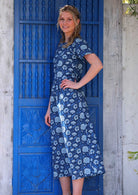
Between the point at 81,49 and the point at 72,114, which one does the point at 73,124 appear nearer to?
the point at 72,114

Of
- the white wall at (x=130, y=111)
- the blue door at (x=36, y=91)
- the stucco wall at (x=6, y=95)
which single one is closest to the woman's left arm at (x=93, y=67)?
the blue door at (x=36, y=91)

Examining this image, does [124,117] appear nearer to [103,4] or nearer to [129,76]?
[129,76]

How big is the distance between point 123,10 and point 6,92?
64.5 inches

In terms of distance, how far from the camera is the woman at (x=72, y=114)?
9.66 feet

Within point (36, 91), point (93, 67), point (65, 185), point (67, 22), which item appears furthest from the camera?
point (36, 91)

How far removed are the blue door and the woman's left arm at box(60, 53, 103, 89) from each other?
0.47 meters

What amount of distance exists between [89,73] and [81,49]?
0.25 metres

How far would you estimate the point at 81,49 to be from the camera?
2963 millimetres

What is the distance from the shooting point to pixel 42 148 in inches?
134

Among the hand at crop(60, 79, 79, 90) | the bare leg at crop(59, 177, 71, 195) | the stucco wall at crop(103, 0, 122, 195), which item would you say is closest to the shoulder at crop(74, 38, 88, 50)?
the hand at crop(60, 79, 79, 90)

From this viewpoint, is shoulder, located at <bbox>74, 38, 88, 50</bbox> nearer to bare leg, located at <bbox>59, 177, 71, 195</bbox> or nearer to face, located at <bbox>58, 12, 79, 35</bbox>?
face, located at <bbox>58, 12, 79, 35</bbox>

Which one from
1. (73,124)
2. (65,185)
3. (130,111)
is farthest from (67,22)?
(65,185)

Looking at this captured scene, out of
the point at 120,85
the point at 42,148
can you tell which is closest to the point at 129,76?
the point at 120,85

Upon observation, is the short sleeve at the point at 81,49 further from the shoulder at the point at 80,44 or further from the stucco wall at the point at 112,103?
the stucco wall at the point at 112,103
